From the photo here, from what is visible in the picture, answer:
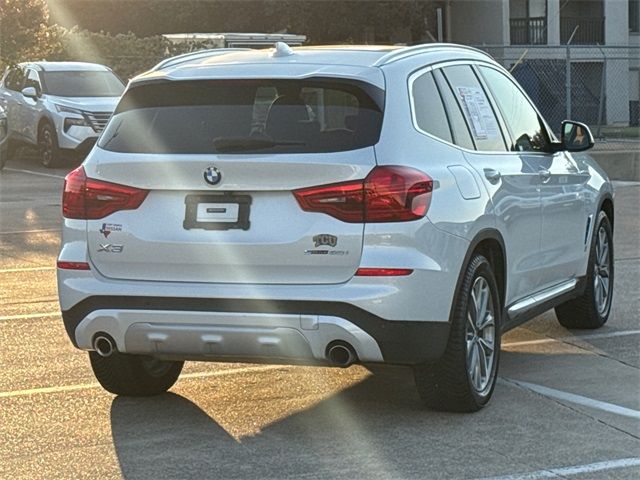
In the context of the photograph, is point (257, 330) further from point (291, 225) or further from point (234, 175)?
point (234, 175)

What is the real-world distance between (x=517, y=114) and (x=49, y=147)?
18.0 m

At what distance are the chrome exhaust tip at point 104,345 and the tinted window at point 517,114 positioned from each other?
2.55 m

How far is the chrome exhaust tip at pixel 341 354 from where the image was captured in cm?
648

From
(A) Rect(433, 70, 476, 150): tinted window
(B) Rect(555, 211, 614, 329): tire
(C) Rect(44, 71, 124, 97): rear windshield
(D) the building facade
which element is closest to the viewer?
(A) Rect(433, 70, 476, 150): tinted window

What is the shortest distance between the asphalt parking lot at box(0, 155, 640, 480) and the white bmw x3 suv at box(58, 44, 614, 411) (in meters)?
0.28

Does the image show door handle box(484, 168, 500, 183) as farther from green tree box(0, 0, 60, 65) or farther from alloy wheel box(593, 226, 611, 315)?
green tree box(0, 0, 60, 65)

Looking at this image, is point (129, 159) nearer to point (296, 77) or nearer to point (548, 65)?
point (296, 77)

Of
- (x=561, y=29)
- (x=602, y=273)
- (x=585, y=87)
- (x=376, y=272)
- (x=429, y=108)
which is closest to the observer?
(x=376, y=272)

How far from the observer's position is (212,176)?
21.7ft

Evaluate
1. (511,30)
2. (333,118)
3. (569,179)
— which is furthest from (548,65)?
(333,118)

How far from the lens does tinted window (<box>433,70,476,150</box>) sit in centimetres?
734

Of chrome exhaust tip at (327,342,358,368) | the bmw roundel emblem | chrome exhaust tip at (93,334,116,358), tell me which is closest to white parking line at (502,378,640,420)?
chrome exhaust tip at (327,342,358,368)


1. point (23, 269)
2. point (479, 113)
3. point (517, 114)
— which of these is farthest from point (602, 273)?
point (23, 269)

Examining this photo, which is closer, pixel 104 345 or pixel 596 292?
Answer: pixel 104 345
